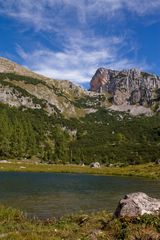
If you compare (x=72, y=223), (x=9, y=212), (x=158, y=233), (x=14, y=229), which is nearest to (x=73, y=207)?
(x=9, y=212)

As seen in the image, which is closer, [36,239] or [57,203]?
[36,239]

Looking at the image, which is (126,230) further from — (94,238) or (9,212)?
(9,212)

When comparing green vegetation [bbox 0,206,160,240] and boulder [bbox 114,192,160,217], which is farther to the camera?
boulder [bbox 114,192,160,217]

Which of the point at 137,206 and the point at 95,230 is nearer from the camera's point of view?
the point at 95,230

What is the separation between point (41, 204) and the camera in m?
48.9

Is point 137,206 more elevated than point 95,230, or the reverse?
point 137,206

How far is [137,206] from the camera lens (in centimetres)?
2597

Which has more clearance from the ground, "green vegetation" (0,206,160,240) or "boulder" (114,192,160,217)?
"boulder" (114,192,160,217)

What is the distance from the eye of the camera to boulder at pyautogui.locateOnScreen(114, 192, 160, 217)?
25500mm

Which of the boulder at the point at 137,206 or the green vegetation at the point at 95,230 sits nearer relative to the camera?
the green vegetation at the point at 95,230

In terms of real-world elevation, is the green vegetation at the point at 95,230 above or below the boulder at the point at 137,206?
below

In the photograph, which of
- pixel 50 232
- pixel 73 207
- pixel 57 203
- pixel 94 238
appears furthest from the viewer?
pixel 57 203

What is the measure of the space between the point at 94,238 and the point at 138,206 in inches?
205

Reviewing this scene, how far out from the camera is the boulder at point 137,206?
25500 mm
